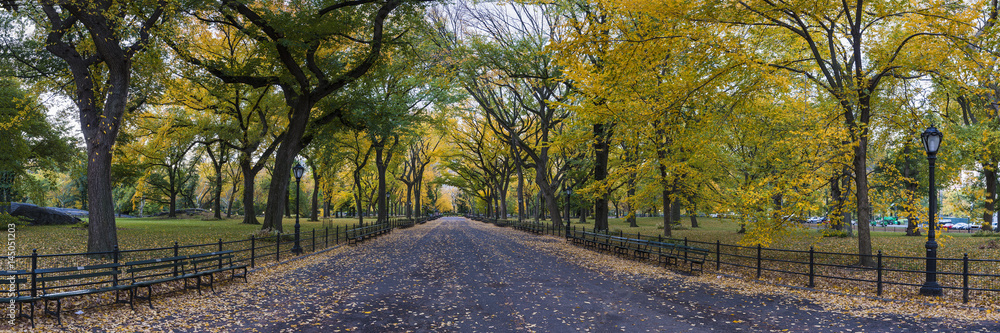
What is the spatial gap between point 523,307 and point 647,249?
30.3ft

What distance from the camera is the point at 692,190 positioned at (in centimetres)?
2369

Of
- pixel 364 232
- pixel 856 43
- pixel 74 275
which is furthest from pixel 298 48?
pixel 856 43

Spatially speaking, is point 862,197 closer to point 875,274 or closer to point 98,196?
point 875,274

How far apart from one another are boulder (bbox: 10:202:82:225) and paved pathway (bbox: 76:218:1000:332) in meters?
23.4

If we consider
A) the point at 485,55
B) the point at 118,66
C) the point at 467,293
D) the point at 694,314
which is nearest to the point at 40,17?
the point at 118,66

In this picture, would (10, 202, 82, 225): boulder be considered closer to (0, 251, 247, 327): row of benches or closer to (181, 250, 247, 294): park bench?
(0, 251, 247, 327): row of benches

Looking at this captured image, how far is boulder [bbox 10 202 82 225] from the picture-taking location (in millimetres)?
25361

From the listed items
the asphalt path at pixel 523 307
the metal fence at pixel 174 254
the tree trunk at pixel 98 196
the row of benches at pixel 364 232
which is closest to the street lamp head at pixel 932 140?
the asphalt path at pixel 523 307

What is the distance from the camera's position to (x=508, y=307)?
26.5 ft

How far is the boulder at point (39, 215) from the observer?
25.4m

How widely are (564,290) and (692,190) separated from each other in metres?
16.2

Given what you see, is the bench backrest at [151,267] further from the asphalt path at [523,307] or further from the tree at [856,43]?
the tree at [856,43]

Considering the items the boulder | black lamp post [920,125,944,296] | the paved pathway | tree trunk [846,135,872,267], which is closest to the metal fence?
the paved pathway

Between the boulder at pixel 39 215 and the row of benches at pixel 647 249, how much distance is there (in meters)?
28.0
